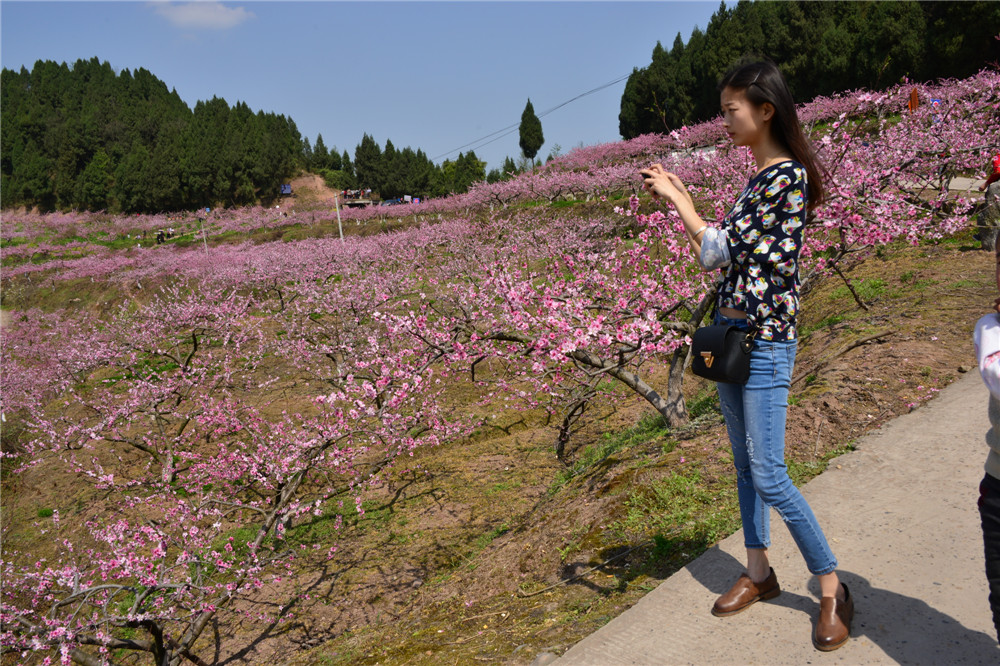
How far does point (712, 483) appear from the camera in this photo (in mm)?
4055

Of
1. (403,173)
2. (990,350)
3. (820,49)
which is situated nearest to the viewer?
(990,350)

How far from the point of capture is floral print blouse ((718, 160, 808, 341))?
7.16 ft

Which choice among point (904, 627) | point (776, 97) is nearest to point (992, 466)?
point (904, 627)

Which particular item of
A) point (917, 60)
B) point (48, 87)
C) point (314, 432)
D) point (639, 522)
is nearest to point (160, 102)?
point (48, 87)

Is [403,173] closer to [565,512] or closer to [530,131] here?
[530,131]

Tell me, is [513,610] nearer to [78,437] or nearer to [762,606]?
[762,606]

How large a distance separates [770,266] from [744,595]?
4.34 feet

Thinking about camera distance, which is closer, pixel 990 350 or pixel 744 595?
pixel 990 350

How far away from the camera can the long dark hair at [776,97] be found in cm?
223

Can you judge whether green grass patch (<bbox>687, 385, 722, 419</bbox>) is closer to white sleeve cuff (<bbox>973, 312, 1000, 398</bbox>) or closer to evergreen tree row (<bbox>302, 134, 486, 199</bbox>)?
white sleeve cuff (<bbox>973, 312, 1000, 398</bbox>)

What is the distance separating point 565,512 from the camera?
16.1ft

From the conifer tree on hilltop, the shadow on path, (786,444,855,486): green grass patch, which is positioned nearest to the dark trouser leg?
the shadow on path

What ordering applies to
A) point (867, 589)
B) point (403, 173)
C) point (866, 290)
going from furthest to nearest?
point (403, 173), point (866, 290), point (867, 589)

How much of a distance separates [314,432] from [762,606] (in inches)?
257
